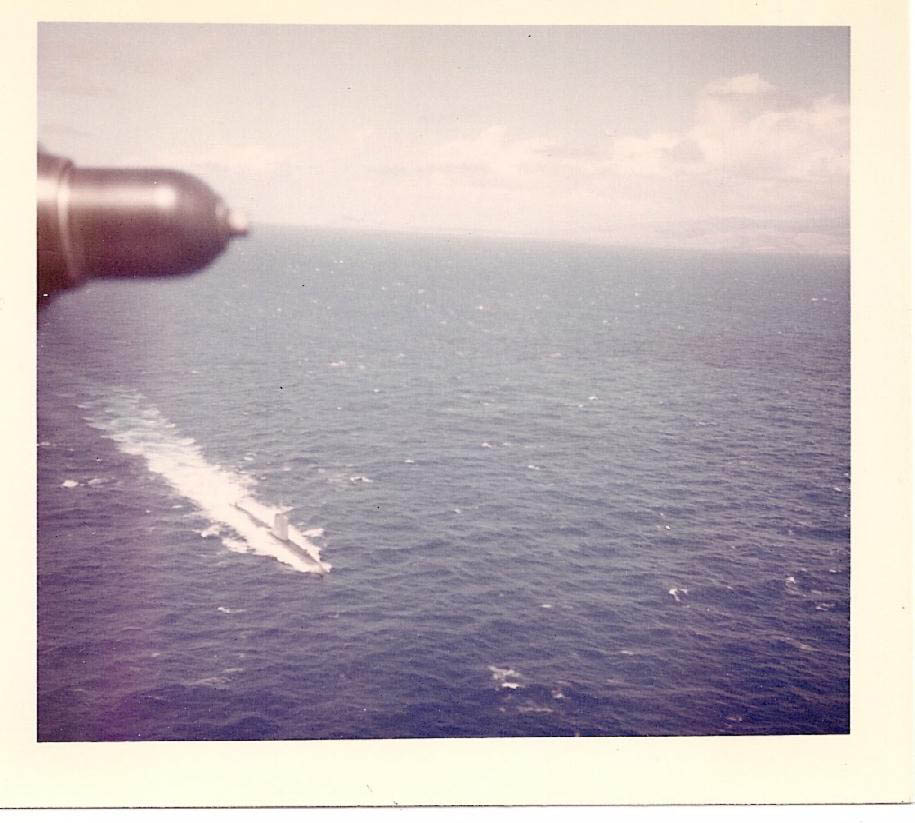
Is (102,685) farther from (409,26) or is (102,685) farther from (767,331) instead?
(767,331)

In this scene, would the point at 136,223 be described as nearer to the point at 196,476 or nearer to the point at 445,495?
the point at 196,476

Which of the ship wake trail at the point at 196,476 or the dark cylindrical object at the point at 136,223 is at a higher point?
the dark cylindrical object at the point at 136,223

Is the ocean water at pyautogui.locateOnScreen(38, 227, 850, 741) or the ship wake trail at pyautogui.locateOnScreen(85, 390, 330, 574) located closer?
the ocean water at pyautogui.locateOnScreen(38, 227, 850, 741)

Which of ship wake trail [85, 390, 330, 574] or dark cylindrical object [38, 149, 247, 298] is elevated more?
dark cylindrical object [38, 149, 247, 298]

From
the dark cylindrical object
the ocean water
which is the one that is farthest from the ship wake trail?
the dark cylindrical object

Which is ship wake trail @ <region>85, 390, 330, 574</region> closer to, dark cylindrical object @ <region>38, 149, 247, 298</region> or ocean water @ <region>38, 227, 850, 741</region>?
ocean water @ <region>38, 227, 850, 741</region>

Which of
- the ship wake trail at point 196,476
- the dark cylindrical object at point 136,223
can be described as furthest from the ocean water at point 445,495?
the dark cylindrical object at point 136,223

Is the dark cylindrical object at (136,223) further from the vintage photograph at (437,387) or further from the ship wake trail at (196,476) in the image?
the ship wake trail at (196,476)
